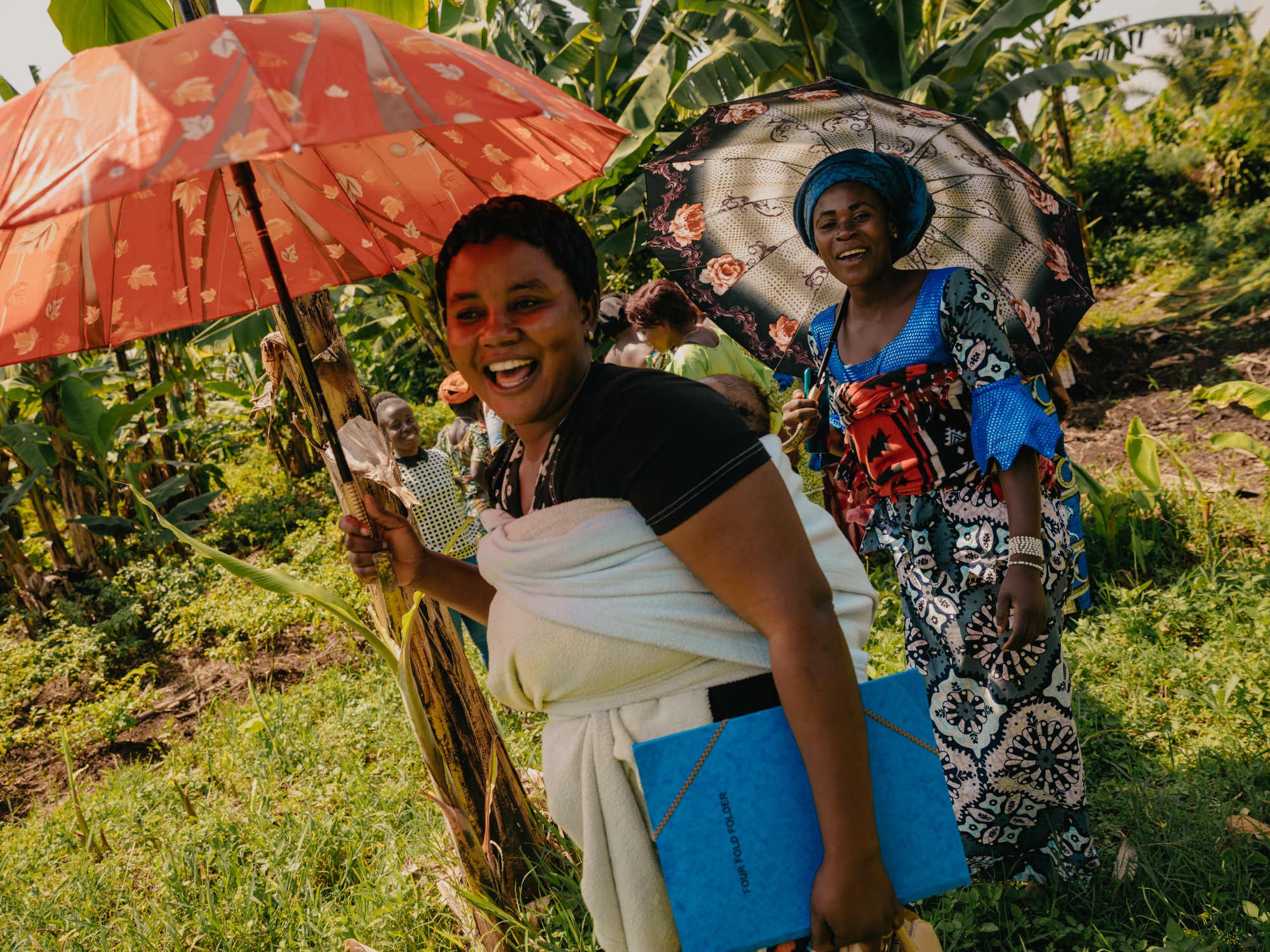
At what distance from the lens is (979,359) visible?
2033 mm

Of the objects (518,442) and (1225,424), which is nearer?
(518,442)

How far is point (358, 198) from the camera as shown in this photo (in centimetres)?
190

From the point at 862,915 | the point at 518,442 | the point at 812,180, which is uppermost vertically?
the point at 812,180

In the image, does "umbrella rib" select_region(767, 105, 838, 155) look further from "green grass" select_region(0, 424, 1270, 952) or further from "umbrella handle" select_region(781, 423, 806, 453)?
"green grass" select_region(0, 424, 1270, 952)

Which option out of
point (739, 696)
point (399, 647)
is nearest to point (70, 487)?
point (399, 647)

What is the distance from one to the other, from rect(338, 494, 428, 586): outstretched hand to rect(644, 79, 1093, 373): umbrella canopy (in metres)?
1.46

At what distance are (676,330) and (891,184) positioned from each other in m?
1.70

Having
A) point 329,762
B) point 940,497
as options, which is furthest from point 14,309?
point 329,762

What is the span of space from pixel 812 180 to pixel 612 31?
226 inches

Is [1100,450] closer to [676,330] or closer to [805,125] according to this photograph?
[676,330]

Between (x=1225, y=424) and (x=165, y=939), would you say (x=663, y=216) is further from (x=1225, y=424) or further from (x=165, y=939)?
(x=1225, y=424)

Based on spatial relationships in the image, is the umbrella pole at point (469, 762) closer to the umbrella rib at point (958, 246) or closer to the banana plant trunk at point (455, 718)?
the banana plant trunk at point (455, 718)

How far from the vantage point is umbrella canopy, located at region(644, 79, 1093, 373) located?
243 centimetres

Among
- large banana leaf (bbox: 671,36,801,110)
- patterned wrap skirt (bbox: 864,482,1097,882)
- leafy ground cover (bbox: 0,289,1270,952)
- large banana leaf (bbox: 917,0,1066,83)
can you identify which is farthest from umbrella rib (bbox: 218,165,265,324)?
large banana leaf (bbox: 917,0,1066,83)
